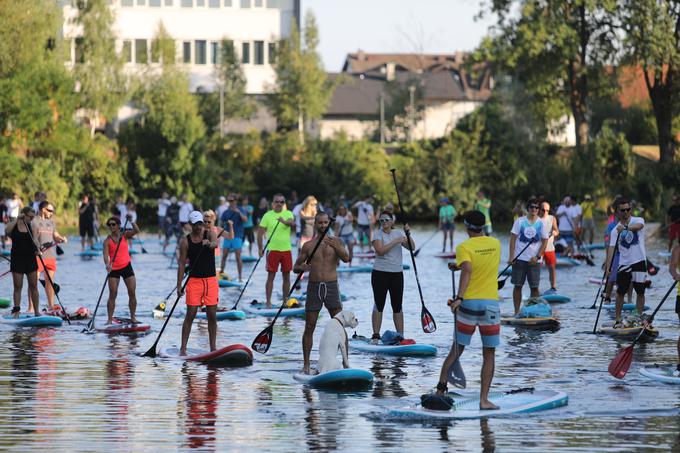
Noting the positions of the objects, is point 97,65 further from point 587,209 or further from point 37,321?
point 37,321

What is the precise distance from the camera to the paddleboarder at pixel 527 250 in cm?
1934

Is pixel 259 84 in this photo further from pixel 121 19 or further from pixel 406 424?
pixel 406 424

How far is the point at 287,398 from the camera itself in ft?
41.8

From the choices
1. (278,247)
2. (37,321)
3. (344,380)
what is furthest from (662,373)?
(37,321)

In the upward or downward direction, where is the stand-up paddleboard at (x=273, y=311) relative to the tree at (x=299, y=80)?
downward

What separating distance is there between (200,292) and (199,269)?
27 centimetres

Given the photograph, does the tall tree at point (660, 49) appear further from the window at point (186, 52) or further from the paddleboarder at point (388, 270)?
the paddleboarder at point (388, 270)

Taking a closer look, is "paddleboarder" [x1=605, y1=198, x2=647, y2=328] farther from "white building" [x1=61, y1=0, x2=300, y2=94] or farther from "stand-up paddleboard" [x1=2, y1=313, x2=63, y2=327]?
"white building" [x1=61, y1=0, x2=300, y2=94]

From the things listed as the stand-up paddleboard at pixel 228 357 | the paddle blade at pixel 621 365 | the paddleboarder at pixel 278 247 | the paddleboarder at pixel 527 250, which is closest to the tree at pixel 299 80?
the paddleboarder at pixel 278 247

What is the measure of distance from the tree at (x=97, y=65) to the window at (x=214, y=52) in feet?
41.5

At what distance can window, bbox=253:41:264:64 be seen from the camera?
8969 centimetres

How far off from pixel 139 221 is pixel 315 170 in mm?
9730

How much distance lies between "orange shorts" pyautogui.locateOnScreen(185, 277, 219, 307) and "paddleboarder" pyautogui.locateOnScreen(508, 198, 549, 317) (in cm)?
561

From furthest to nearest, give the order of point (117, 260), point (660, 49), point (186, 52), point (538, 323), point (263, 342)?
1. point (186, 52)
2. point (660, 49)
3. point (538, 323)
4. point (117, 260)
5. point (263, 342)
